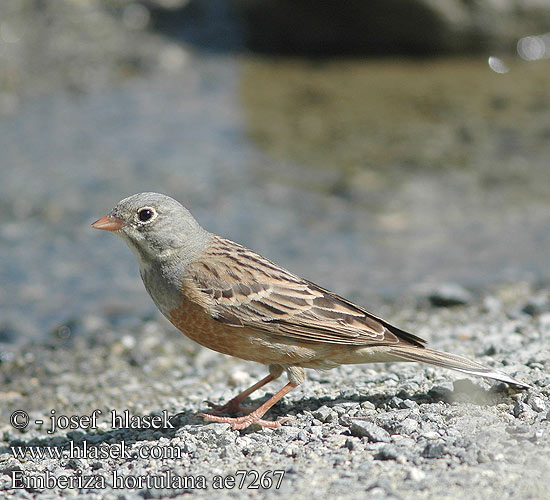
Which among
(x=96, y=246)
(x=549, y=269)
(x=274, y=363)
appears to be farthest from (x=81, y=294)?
(x=549, y=269)

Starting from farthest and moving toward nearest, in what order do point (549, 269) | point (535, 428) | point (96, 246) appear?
1. point (96, 246)
2. point (549, 269)
3. point (535, 428)

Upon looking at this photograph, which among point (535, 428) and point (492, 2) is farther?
point (492, 2)

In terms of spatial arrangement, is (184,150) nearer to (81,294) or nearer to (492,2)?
(81,294)

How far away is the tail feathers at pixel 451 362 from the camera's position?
5621mm

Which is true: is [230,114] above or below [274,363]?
above

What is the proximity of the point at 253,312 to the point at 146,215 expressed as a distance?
3.63 ft

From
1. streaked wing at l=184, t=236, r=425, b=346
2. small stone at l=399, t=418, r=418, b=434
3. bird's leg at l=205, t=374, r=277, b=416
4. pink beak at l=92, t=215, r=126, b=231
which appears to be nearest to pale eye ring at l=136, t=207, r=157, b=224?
pink beak at l=92, t=215, r=126, b=231

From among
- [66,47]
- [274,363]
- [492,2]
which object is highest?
[492,2]

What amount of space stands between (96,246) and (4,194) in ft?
7.20

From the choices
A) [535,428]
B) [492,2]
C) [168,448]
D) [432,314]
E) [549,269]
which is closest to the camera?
[535,428]

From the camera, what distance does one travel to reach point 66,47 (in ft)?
58.4

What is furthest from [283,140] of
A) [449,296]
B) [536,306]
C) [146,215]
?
[146,215]

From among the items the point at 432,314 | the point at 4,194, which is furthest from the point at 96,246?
the point at 432,314

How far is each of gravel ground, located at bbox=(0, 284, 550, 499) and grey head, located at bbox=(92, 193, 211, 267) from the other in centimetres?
124
